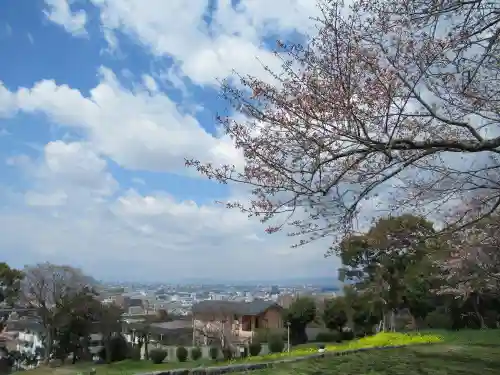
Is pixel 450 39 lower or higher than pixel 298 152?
higher

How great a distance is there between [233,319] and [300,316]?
3.41 m

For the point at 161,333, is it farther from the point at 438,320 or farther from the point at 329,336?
the point at 438,320

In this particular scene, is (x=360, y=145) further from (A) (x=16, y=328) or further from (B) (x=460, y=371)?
(A) (x=16, y=328)

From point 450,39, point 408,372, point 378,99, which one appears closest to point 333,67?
point 378,99

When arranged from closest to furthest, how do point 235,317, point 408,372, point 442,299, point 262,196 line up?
point 262,196
point 408,372
point 442,299
point 235,317

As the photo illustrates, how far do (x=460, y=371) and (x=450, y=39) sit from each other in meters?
4.54

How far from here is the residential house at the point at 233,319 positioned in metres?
20.9

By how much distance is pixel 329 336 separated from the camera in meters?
20.7

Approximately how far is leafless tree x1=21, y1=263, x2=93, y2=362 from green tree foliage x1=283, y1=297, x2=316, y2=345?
30.5 feet

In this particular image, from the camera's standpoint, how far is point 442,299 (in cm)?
1875

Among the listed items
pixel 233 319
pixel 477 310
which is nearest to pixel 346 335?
pixel 233 319

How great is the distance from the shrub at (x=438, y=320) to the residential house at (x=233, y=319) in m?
7.02

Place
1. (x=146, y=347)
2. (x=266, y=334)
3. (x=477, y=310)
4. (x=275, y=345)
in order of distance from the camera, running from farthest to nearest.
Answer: (x=146, y=347) < (x=266, y=334) < (x=275, y=345) < (x=477, y=310)

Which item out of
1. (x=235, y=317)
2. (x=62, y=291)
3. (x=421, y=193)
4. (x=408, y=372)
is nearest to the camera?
(x=421, y=193)
